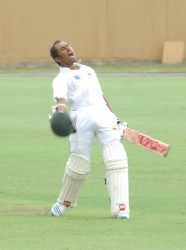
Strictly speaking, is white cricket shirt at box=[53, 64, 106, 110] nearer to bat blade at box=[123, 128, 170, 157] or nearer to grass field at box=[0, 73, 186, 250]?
bat blade at box=[123, 128, 170, 157]

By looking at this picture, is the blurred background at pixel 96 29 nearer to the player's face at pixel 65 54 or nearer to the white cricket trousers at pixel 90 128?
the player's face at pixel 65 54

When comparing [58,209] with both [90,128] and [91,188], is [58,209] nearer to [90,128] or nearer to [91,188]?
[90,128]

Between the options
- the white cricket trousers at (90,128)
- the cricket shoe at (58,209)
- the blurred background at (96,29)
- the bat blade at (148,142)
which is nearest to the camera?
the bat blade at (148,142)

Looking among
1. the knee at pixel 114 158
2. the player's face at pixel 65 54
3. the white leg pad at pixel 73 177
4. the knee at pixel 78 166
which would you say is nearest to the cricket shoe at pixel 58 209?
the white leg pad at pixel 73 177

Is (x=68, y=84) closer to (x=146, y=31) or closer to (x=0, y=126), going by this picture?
(x=0, y=126)

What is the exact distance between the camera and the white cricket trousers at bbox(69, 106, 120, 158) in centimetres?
842

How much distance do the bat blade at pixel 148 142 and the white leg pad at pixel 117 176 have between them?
0.21 metres

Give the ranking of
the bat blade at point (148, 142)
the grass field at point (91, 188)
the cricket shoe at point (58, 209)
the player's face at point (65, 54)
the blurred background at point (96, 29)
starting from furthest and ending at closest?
the blurred background at point (96, 29) < the cricket shoe at point (58, 209) < the player's face at point (65, 54) < the bat blade at point (148, 142) < the grass field at point (91, 188)

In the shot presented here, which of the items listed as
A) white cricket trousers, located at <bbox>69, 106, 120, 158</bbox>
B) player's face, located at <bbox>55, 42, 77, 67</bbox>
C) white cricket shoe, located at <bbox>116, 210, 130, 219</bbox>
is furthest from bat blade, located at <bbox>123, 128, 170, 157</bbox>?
player's face, located at <bbox>55, 42, 77, 67</bbox>

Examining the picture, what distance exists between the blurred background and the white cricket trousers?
96.5 ft

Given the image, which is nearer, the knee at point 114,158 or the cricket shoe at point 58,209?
the knee at point 114,158

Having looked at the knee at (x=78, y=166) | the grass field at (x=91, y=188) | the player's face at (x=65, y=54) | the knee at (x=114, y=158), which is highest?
the player's face at (x=65, y=54)

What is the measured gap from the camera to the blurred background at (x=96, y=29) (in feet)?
123

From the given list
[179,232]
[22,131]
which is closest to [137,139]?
[179,232]
